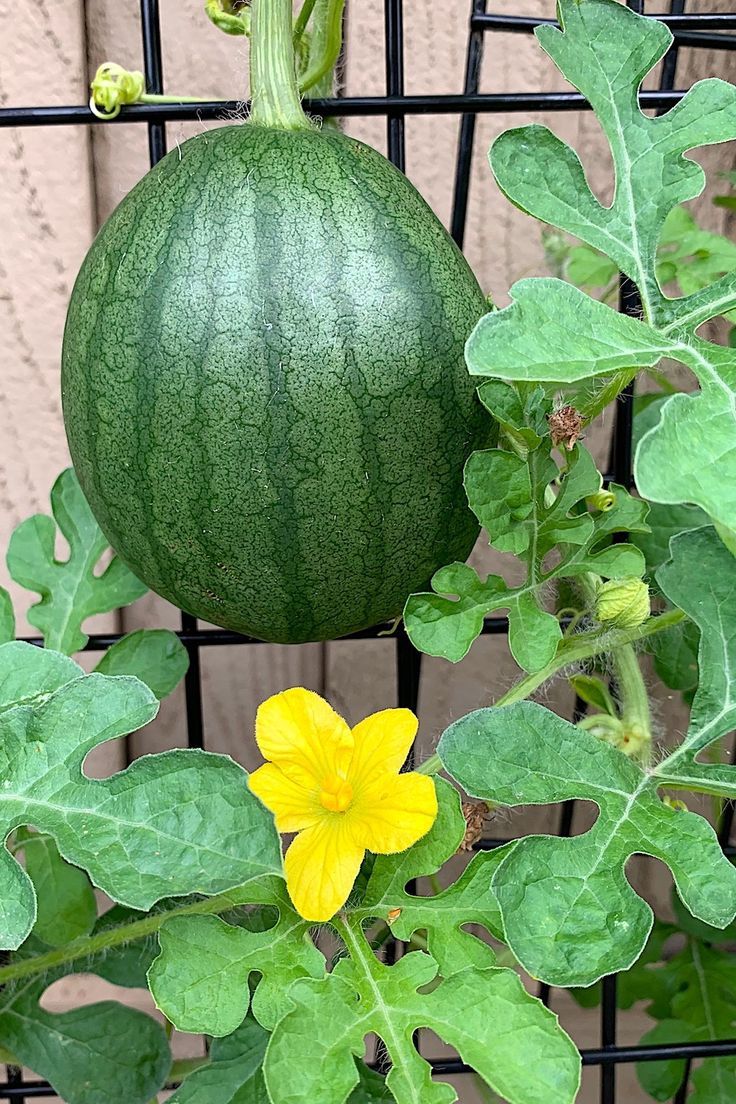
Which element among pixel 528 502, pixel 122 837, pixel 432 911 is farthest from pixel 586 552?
pixel 122 837

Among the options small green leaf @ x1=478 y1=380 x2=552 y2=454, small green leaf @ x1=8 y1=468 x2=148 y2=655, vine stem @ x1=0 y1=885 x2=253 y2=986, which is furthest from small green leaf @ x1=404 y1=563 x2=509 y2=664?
small green leaf @ x1=8 y1=468 x2=148 y2=655

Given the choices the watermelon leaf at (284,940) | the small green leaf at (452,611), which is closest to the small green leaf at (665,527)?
the small green leaf at (452,611)

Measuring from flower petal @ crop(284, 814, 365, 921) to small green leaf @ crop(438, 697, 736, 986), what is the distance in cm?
9

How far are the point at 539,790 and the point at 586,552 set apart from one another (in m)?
0.18

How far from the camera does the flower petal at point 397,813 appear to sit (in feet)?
2.16

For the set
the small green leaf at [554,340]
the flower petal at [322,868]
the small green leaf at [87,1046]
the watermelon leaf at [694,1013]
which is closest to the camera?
the small green leaf at [554,340]

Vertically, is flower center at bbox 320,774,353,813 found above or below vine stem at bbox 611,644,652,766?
above

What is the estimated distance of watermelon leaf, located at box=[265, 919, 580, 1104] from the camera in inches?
22.6

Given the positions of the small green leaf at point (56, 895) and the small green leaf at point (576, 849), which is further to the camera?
the small green leaf at point (56, 895)

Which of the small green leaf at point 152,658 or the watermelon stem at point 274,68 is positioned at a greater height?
the watermelon stem at point 274,68

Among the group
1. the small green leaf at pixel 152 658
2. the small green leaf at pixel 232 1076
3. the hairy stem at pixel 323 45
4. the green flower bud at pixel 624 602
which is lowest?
the small green leaf at pixel 232 1076

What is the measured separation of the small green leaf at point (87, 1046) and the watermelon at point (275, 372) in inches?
17.0

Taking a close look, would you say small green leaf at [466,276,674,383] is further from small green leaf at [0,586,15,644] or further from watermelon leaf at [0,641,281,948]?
small green leaf at [0,586,15,644]

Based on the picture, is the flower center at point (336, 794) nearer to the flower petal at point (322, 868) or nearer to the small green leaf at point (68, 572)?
the flower petal at point (322, 868)
